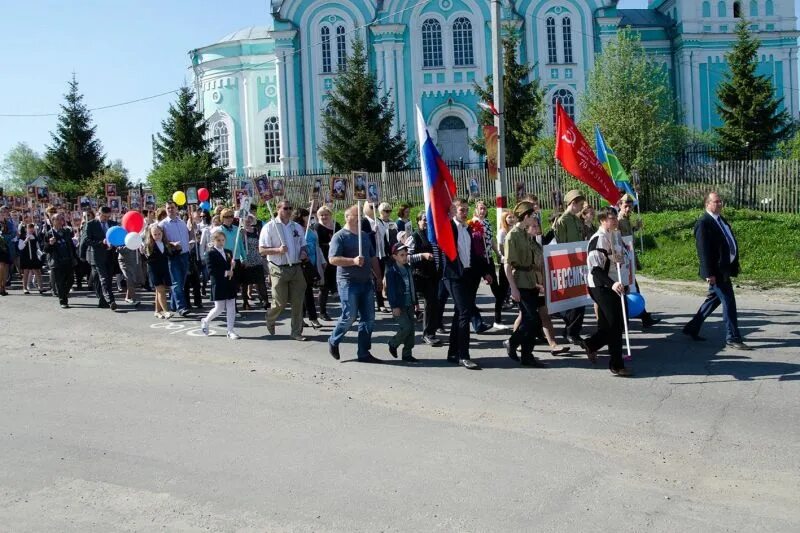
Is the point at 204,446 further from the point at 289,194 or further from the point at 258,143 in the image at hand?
the point at 258,143

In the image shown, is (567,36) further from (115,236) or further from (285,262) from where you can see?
(285,262)

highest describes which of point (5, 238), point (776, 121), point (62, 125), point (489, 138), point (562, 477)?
point (62, 125)

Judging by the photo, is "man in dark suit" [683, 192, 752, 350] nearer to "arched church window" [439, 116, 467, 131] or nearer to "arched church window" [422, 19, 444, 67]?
"arched church window" [439, 116, 467, 131]

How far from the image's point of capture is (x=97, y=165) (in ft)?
184

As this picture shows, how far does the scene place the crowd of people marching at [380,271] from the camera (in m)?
9.83

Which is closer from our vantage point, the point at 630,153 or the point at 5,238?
the point at 5,238

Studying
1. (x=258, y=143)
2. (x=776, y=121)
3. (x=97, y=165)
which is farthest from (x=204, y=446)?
(x=97, y=165)

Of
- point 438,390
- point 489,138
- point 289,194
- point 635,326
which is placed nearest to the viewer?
point 438,390

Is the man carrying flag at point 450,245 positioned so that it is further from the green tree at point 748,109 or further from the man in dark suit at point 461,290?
the green tree at point 748,109

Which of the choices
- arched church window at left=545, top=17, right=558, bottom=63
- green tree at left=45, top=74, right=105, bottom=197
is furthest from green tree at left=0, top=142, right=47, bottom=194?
arched church window at left=545, top=17, right=558, bottom=63

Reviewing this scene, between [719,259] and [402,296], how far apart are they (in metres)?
3.83

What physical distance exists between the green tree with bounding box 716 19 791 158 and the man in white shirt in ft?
104

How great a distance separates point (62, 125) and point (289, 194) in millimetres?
26057

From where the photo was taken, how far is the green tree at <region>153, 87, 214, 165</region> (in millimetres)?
45156
